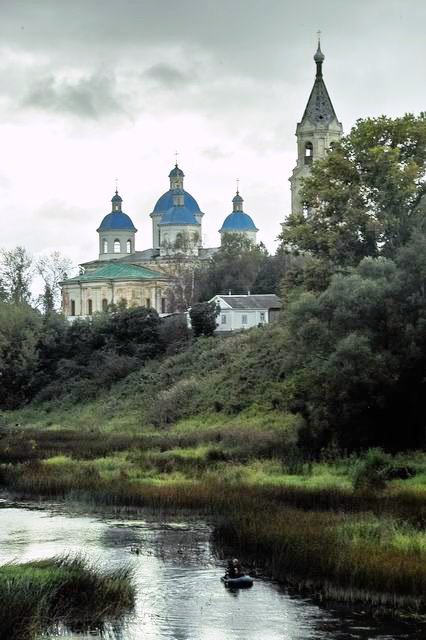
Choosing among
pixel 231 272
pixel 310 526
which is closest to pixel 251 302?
pixel 231 272

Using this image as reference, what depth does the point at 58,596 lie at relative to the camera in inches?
934

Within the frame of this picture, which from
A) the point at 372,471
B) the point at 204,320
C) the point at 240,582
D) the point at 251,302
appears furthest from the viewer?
the point at 251,302

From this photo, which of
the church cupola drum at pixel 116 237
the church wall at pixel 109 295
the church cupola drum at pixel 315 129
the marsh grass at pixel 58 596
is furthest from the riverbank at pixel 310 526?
the church cupola drum at pixel 116 237

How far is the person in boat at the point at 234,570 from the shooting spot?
26.5 metres

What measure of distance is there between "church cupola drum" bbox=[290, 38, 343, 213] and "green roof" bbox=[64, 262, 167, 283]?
1849 cm

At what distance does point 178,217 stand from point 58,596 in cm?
13223

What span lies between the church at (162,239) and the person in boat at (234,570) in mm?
85217

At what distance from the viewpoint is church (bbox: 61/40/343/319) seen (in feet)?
428

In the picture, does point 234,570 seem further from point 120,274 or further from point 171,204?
point 171,204

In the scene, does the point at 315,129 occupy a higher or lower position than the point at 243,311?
higher

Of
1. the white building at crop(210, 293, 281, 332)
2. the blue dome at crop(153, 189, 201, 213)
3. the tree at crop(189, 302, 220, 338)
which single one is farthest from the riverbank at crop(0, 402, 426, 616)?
the blue dome at crop(153, 189, 201, 213)

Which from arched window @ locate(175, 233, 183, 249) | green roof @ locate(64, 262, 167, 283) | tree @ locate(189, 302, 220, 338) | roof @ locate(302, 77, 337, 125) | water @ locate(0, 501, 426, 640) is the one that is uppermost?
roof @ locate(302, 77, 337, 125)

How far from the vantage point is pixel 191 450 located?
52938 millimetres

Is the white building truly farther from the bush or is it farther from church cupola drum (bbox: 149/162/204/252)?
the bush
